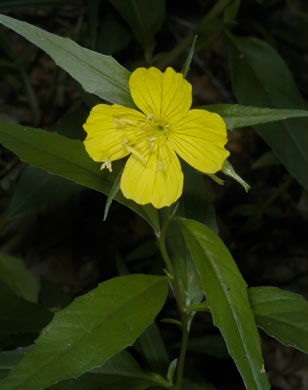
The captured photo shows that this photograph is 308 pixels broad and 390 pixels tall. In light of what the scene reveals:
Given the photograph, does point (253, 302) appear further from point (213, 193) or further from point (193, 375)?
point (213, 193)

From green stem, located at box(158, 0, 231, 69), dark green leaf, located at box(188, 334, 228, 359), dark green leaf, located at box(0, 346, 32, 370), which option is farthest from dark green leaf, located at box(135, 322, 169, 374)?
green stem, located at box(158, 0, 231, 69)

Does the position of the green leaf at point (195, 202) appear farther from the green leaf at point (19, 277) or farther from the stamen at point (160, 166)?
the green leaf at point (19, 277)

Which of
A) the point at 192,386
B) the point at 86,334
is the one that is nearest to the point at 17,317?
the point at 192,386

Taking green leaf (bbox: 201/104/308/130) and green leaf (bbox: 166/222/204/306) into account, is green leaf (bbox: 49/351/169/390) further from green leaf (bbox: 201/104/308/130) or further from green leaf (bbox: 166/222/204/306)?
green leaf (bbox: 201/104/308/130)

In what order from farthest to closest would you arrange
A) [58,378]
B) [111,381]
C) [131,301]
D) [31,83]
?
[31,83] < [111,381] < [131,301] < [58,378]

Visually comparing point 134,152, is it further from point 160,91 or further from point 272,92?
point 272,92

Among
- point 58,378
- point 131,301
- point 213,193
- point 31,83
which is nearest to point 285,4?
point 213,193
